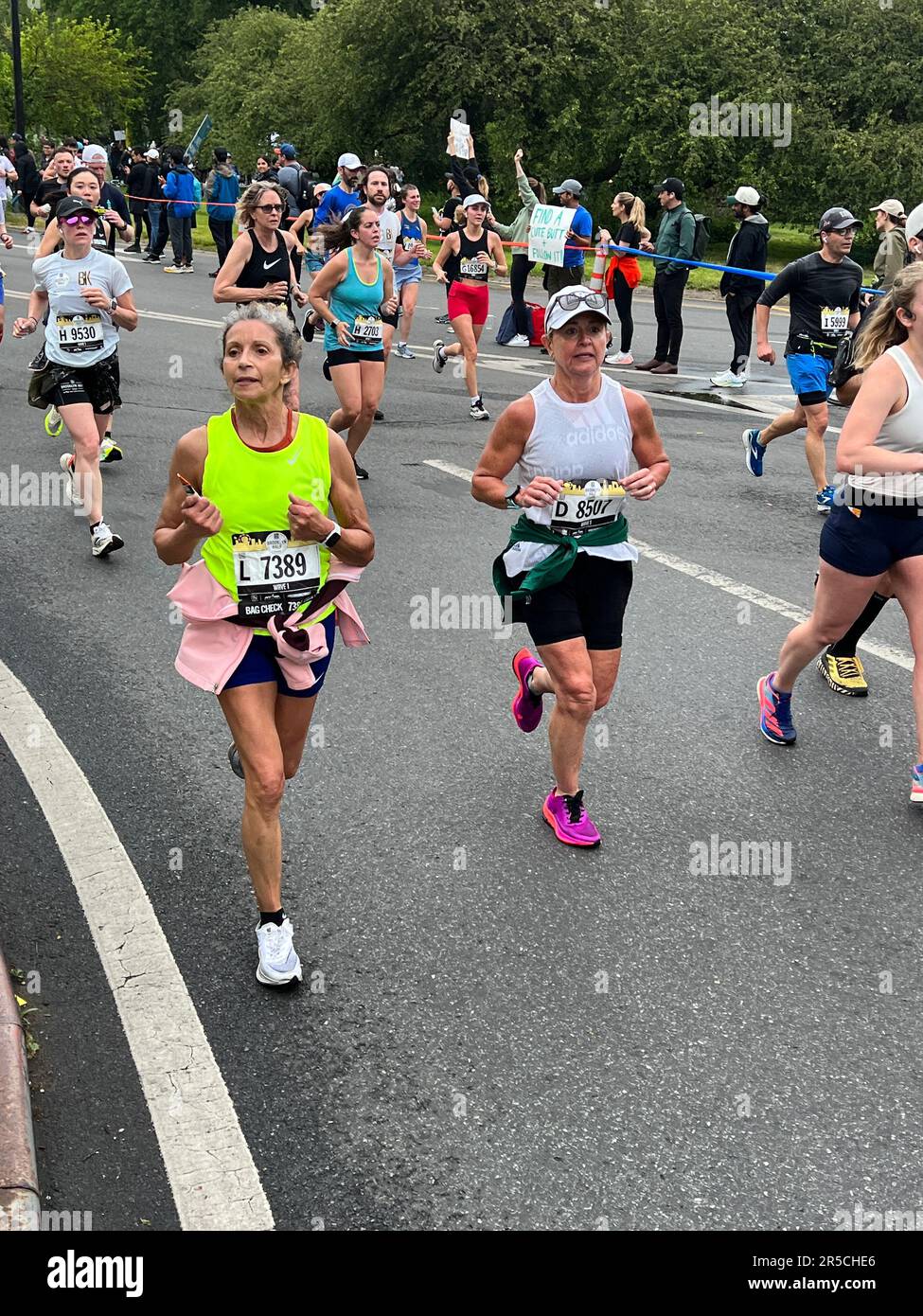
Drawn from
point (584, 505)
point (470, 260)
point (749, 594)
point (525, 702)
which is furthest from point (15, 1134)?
point (470, 260)

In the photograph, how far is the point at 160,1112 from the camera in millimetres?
3531

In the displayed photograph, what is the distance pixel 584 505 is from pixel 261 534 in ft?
4.13

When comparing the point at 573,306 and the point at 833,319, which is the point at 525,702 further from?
the point at 833,319

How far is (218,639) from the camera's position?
4.16 m

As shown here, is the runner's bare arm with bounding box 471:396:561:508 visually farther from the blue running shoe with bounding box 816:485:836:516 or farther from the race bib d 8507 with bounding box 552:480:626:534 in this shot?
the blue running shoe with bounding box 816:485:836:516

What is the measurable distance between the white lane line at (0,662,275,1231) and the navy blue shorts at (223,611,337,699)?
85 centimetres

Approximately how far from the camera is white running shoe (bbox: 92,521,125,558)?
8078 millimetres

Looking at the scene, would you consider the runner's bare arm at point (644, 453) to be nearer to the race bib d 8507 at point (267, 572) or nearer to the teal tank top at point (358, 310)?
the race bib d 8507 at point (267, 572)

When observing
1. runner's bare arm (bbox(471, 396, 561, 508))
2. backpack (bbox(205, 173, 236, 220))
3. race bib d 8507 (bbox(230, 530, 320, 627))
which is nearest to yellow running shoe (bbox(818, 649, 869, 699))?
runner's bare arm (bbox(471, 396, 561, 508))

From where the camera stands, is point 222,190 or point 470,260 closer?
point 470,260

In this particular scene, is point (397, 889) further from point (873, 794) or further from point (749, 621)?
point (749, 621)

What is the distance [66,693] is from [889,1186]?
4.12 meters

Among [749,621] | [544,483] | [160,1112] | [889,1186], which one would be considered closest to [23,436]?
[749,621]

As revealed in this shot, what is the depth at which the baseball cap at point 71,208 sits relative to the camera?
7898 mm
